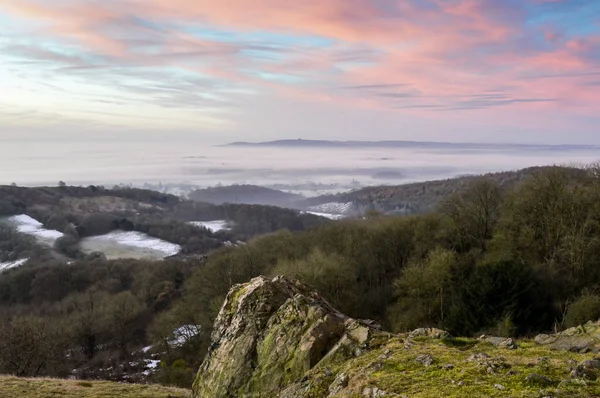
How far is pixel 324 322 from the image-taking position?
14023 millimetres

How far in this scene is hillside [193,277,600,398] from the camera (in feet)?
30.0

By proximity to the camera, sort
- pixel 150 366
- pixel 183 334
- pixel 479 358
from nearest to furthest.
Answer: pixel 479 358 → pixel 183 334 → pixel 150 366

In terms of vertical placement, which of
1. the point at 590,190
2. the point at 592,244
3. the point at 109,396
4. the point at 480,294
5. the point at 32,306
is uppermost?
the point at 590,190

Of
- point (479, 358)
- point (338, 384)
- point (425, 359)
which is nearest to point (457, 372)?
point (479, 358)

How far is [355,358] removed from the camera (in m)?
12.2

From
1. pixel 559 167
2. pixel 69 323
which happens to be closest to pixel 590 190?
pixel 559 167

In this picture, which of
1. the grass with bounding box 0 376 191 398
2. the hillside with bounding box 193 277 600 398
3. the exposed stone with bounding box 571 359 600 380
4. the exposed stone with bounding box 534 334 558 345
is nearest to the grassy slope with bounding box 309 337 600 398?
the hillside with bounding box 193 277 600 398

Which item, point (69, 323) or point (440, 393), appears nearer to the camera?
point (440, 393)

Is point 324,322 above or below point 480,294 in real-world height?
above

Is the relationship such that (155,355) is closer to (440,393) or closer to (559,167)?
(559,167)

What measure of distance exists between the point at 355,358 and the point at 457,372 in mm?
3116

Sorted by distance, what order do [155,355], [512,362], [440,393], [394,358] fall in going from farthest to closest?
[155,355] → [394,358] → [512,362] → [440,393]

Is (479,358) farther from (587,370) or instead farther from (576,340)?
(576,340)

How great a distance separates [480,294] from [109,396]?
28222mm
